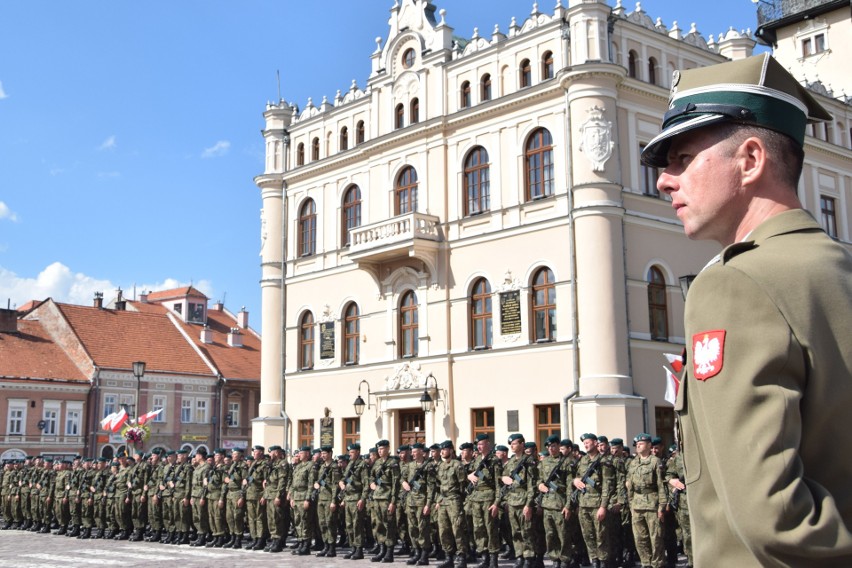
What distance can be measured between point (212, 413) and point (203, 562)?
32.9 metres

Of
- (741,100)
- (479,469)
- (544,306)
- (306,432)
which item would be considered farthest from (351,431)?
(741,100)

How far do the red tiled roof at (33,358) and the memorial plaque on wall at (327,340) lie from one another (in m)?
18.2

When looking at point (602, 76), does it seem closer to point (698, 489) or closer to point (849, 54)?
point (849, 54)

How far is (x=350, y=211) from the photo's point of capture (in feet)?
94.9

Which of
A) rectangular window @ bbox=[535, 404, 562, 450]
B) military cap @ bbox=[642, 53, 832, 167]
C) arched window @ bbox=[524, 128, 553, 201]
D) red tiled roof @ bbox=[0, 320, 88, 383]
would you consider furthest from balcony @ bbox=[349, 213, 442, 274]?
military cap @ bbox=[642, 53, 832, 167]

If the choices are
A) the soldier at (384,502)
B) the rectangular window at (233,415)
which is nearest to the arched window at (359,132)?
the soldier at (384,502)

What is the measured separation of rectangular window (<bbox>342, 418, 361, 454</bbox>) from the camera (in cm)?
2745

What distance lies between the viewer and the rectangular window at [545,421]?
2238 cm

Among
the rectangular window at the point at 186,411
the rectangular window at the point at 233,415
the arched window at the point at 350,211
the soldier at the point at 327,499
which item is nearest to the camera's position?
the soldier at the point at 327,499

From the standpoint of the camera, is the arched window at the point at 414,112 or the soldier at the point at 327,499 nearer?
the soldier at the point at 327,499

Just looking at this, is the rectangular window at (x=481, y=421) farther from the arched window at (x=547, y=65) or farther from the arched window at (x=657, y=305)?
the arched window at (x=547, y=65)

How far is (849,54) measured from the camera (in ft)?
106

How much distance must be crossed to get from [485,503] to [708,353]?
12.9 m

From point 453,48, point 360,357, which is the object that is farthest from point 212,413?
point 453,48
